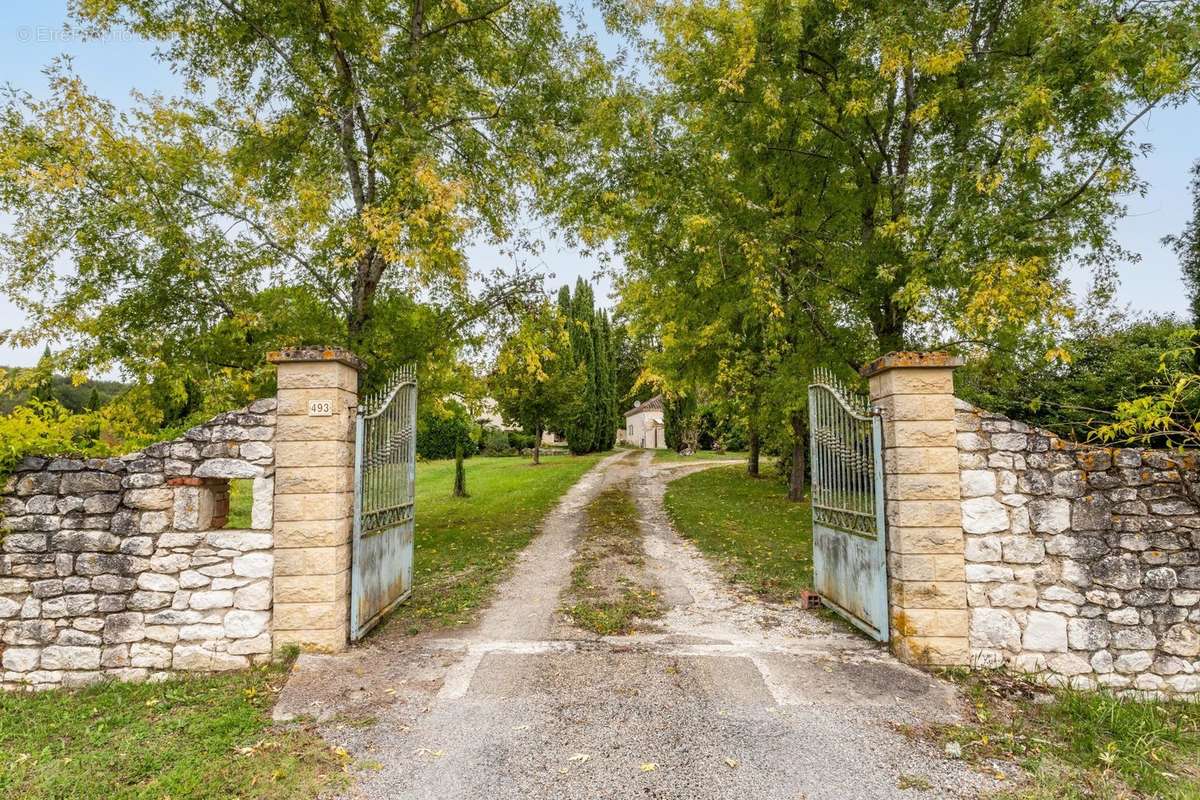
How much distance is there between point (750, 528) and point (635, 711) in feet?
25.3

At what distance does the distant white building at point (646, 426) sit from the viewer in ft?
132

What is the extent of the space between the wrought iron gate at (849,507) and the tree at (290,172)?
16.0 feet

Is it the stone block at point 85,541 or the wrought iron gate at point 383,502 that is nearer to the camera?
the stone block at point 85,541

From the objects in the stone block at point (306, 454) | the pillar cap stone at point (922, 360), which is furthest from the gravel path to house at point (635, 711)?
the pillar cap stone at point (922, 360)

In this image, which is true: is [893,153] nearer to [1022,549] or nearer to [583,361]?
[1022,549]

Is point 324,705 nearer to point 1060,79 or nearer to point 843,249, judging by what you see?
point 843,249

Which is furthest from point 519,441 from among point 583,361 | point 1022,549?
point 1022,549

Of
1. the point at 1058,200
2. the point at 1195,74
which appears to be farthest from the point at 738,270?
the point at 1195,74

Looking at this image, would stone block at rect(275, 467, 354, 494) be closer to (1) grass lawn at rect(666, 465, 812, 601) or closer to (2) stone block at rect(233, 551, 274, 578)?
(2) stone block at rect(233, 551, 274, 578)

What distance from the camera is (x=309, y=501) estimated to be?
474cm

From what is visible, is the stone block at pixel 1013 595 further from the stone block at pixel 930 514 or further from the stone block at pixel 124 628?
the stone block at pixel 124 628

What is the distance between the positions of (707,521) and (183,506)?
9.09 meters

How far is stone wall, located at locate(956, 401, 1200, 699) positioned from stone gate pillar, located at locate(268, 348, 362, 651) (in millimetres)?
5042

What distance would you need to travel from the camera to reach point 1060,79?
720 cm
